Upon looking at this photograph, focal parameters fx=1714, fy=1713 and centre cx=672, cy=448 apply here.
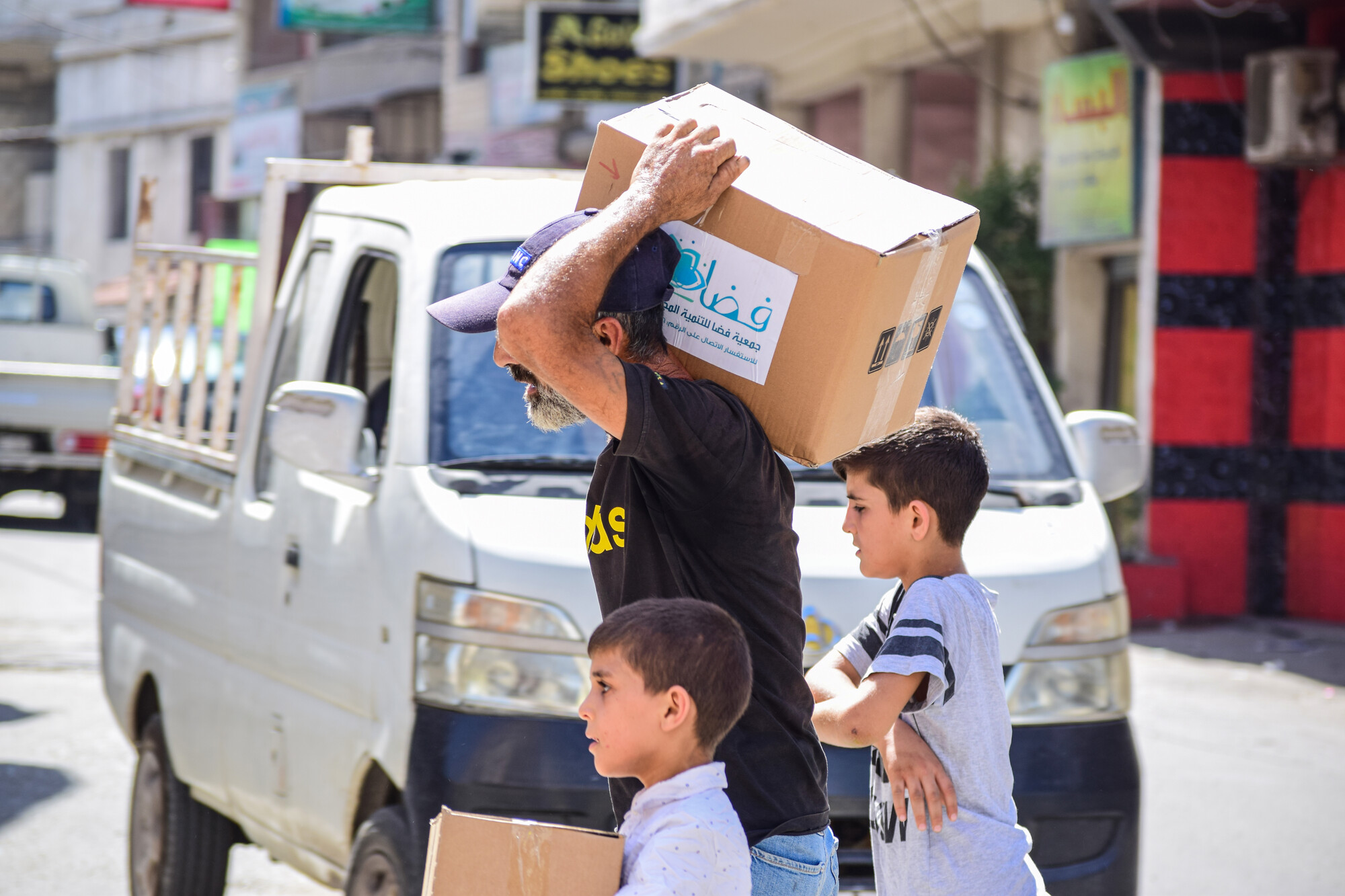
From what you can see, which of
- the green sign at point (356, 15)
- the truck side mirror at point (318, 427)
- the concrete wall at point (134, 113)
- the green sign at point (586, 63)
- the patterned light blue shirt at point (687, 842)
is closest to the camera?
the patterned light blue shirt at point (687, 842)

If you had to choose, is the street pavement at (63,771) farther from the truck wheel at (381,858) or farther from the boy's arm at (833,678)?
the boy's arm at (833,678)

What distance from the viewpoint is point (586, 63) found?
20.8m

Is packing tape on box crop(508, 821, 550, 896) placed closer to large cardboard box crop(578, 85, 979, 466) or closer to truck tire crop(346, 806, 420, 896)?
large cardboard box crop(578, 85, 979, 466)

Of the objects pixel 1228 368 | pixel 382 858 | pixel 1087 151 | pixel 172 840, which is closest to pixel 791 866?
pixel 382 858

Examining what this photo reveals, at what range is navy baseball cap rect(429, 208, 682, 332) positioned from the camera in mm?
2381

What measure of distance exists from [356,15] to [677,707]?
24.6m

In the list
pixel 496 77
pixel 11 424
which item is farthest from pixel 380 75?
pixel 11 424

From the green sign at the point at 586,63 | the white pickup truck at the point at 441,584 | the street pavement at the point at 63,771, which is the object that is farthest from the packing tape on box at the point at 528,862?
the green sign at the point at 586,63

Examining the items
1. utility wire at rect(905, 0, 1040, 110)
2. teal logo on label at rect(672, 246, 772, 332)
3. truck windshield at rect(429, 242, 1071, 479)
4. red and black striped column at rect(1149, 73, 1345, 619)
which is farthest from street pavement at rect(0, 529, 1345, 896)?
utility wire at rect(905, 0, 1040, 110)

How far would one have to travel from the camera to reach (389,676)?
3.93 meters

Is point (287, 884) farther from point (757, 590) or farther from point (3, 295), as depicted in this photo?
point (3, 295)

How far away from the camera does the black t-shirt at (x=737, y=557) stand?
7.65 ft

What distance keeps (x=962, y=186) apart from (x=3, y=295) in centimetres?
982

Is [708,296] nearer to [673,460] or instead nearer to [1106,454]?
[673,460]
